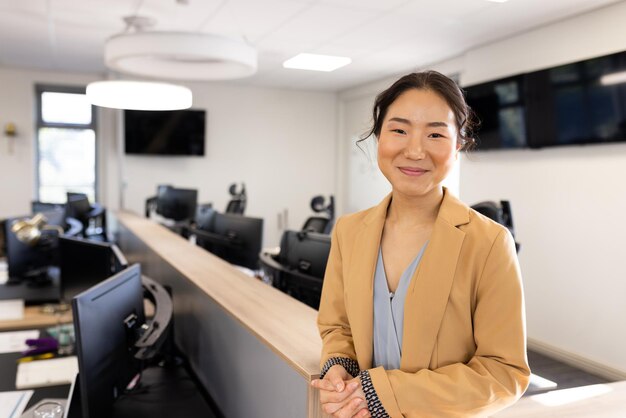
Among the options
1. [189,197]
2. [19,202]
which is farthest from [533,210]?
[19,202]

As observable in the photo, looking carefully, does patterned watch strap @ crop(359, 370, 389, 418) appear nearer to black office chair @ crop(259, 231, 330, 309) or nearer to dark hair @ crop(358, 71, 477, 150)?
dark hair @ crop(358, 71, 477, 150)

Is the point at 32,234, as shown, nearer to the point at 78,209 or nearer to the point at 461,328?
the point at 78,209

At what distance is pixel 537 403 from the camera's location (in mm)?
1324

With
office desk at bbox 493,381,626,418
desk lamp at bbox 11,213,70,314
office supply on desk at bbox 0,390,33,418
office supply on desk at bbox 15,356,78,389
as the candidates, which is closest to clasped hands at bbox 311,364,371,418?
office desk at bbox 493,381,626,418

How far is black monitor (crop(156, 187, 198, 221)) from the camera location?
521 cm

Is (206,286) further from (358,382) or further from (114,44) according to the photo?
(114,44)

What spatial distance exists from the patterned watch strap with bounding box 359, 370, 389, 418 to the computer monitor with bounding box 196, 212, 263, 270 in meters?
1.86

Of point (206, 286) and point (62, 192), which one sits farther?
point (62, 192)

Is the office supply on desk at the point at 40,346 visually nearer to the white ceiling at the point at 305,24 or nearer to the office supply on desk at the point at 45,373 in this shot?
the office supply on desk at the point at 45,373

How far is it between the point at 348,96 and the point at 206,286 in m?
6.56

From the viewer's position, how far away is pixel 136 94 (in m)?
2.31

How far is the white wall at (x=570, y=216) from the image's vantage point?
4.00m

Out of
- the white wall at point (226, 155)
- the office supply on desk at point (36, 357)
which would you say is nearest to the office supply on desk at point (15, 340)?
the office supply on desk at point (36, 357)

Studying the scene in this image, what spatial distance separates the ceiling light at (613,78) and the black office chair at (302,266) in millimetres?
2928
